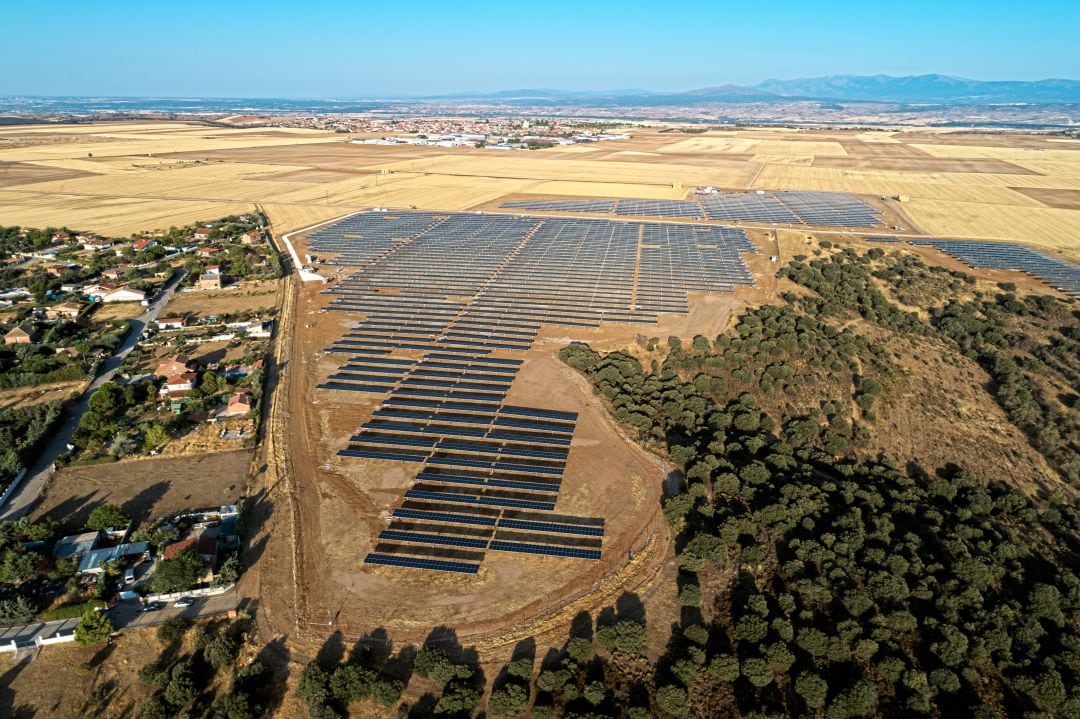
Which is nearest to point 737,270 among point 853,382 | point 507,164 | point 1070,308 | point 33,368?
point 853,382

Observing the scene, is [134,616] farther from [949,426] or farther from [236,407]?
[949,426]

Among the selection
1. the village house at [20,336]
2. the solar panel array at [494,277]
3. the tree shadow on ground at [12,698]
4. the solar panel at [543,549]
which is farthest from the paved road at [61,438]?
the solar panel at [543,549]

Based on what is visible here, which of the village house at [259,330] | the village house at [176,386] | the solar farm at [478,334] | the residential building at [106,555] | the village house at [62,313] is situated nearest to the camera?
the residential building at [106,555]

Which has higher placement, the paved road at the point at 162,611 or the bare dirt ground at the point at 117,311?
the bare dirt ground at the point at 117,311

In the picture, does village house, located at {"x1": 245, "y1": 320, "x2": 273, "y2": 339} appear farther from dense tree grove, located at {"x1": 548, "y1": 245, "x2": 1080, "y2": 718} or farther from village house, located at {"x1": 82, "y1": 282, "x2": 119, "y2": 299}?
dense tree grove, located at {"x1": 548, "y1": 245, "x2": 1080, "y2": 718}

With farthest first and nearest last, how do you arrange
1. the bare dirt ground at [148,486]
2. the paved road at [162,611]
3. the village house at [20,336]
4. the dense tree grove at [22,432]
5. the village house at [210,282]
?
the village house at [210,282]
the village house at [20,336]
the dense tree grove at [22,432]
the bare dirt ground at [148,486]
the paved road at [162,611]

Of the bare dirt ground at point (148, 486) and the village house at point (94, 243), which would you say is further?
the village house at point (94, 243)

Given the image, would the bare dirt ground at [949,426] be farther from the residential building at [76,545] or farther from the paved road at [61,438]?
the paved road at [61,438]

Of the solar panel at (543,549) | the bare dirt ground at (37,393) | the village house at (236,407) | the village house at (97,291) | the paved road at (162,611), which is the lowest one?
the paved road at (162,611)
